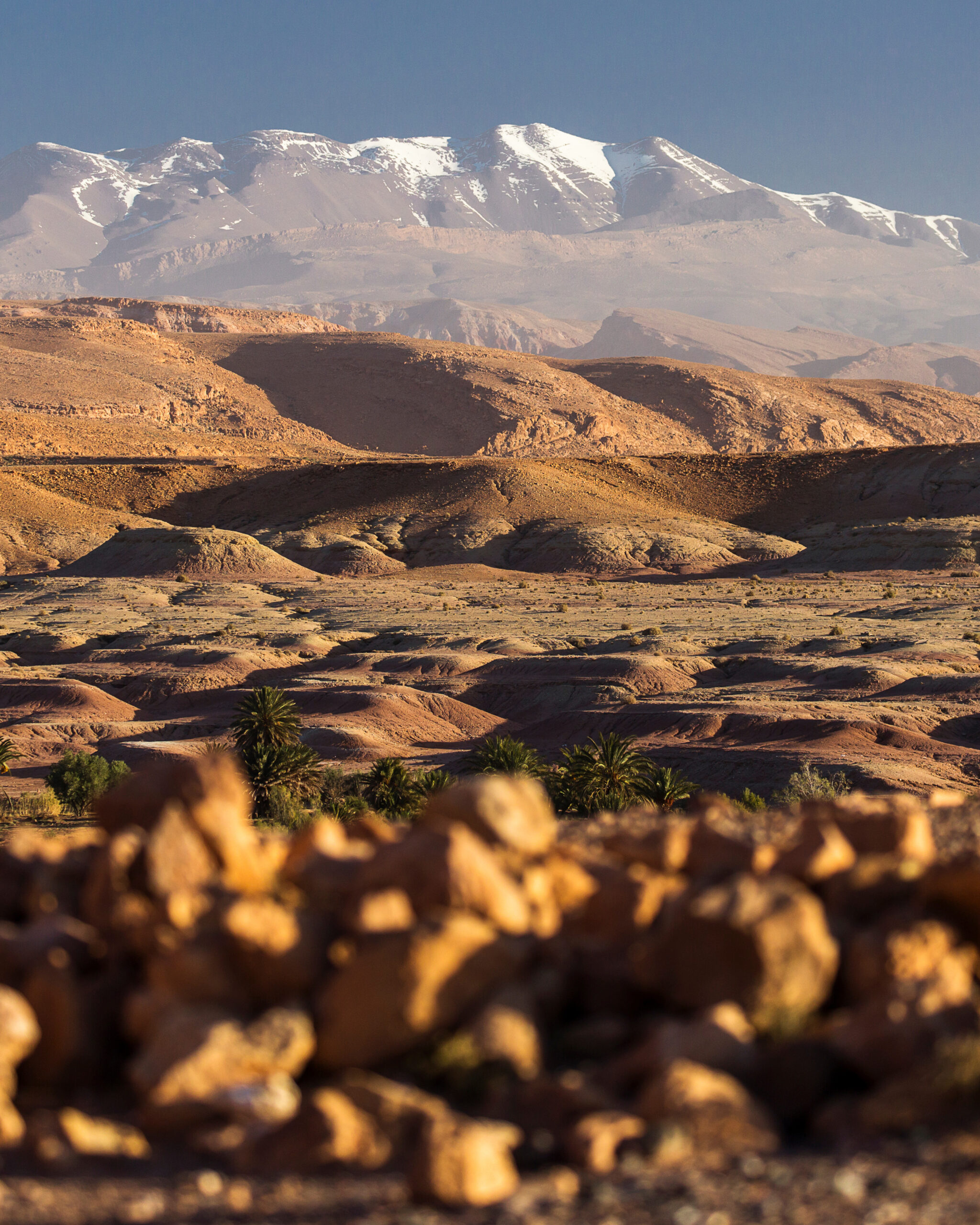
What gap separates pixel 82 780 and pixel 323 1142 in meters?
27.4

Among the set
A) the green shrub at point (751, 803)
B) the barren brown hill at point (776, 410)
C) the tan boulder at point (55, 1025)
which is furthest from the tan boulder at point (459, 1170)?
the barren brown hill at point (776, 410)

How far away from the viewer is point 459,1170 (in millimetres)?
5543

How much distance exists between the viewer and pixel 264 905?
6.73 metres

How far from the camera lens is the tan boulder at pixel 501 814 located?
24.6 ft

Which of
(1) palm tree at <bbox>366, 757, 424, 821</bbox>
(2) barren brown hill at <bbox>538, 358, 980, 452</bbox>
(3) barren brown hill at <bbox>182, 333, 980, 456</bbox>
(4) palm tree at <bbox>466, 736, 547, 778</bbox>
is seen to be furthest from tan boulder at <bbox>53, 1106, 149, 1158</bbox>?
(2) barren brown hill at <bbox>538, 358, 980, 452</bbox>

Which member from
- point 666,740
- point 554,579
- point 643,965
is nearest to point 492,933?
point 643,965

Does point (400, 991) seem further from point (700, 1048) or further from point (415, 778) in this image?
point (415, 778)

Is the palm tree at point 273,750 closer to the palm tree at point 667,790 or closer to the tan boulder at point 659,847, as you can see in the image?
the palm tree at point 667,790

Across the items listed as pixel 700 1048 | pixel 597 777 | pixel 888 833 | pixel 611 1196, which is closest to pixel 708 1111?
pixel 700 1048

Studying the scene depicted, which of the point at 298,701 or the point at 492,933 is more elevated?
the point at 492,933

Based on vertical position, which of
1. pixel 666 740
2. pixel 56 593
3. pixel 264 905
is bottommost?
pixel 56 593

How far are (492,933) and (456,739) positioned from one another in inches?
1398

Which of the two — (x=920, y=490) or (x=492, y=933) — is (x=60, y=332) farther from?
(x=492, y=933)

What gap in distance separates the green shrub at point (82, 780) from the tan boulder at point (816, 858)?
82.7ft
